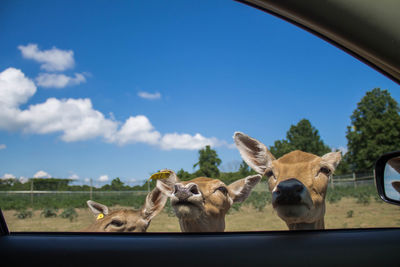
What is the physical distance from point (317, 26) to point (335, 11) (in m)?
0.12

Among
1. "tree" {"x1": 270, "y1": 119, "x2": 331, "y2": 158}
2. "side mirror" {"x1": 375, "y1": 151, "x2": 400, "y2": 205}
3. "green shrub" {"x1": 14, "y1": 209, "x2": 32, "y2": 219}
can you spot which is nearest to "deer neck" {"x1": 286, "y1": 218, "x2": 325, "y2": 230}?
"side mirror" {"x1": 375, "y1": 151, "x2": 400, "y2": 205}

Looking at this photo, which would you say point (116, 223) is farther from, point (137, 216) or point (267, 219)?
point (267, 219)

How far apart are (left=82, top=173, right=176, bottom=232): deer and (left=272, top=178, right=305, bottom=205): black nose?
1527 mm

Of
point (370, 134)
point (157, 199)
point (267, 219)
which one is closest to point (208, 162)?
point (267, 219)

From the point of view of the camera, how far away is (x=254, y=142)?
9.61ft

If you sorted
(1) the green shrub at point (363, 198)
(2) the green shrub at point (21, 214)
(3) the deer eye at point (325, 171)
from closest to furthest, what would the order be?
(3) the deer eye at point (325, 171), (2) the green shrub at point (21, 214), (1) the green shrub at point (363, 198)

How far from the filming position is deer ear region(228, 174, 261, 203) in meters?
3.16

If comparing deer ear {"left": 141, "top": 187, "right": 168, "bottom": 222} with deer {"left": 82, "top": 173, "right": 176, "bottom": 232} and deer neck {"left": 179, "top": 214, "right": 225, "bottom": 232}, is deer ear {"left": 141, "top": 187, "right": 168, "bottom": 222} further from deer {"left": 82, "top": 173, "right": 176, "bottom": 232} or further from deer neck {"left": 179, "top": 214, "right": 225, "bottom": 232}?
deer neck {"left": 179, "top": 214, "right": 225, "bottom": 232}

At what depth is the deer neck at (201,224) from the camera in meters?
2.85

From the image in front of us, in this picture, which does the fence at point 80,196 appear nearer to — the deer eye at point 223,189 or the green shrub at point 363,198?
the green shrub at point 363,198

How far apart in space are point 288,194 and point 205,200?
4.32 ft

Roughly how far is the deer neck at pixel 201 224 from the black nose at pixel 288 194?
3.69 feet

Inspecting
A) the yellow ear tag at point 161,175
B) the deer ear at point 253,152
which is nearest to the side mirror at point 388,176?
the deer ear at point 253,152

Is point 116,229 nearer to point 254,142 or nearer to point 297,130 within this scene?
point 254,142
